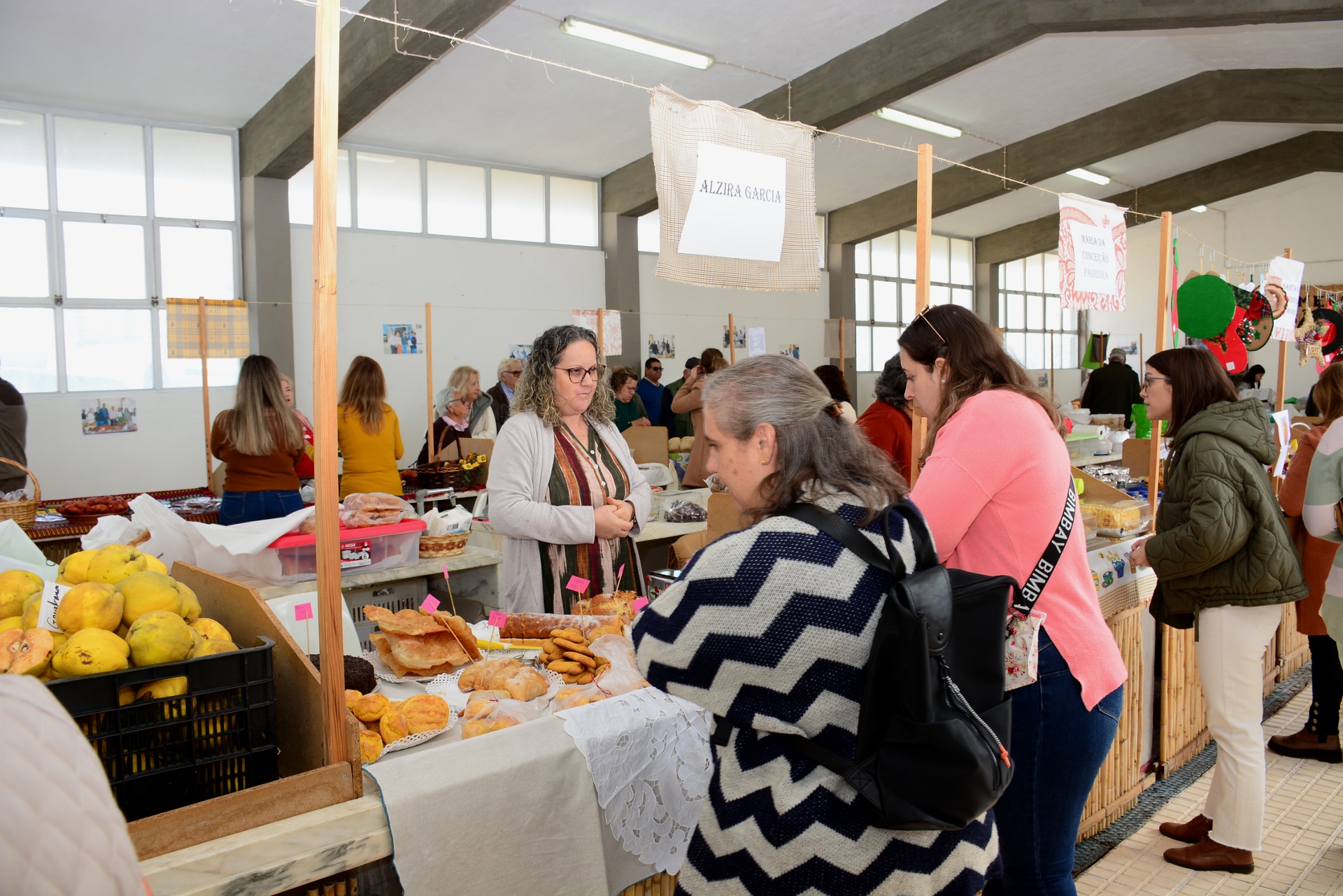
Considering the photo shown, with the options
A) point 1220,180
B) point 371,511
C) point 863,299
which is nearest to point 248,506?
point 371,511

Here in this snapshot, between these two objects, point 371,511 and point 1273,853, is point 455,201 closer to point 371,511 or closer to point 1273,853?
point 371,511

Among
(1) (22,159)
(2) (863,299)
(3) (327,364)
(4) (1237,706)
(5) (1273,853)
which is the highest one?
(1) (22,159)

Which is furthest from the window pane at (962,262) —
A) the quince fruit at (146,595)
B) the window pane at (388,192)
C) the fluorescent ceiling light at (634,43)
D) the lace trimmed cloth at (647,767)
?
the quince fruit at (146,595)

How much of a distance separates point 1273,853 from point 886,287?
504 inches

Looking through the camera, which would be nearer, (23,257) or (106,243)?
(23,257)

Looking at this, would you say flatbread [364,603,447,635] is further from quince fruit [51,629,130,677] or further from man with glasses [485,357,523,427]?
man with glasses [485,357,523,427]

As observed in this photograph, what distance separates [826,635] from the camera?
1123 mm

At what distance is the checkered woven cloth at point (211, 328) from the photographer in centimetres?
623

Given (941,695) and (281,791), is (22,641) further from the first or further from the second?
(941,695)

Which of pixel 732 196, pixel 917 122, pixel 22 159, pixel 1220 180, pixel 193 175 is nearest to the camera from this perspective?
pixel 732 196

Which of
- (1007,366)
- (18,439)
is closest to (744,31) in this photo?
(18,439)

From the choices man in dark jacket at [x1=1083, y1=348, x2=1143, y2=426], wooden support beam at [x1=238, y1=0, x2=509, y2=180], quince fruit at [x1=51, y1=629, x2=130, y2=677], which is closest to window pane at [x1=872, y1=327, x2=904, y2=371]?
man in dark jacket at [x1=1083, y1=348, x2=1143, y2=426]

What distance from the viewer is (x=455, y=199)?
9.71 meters

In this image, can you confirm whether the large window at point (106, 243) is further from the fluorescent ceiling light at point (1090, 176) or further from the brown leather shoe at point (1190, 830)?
the fluorescent ceiling light at point (1090, 176)
